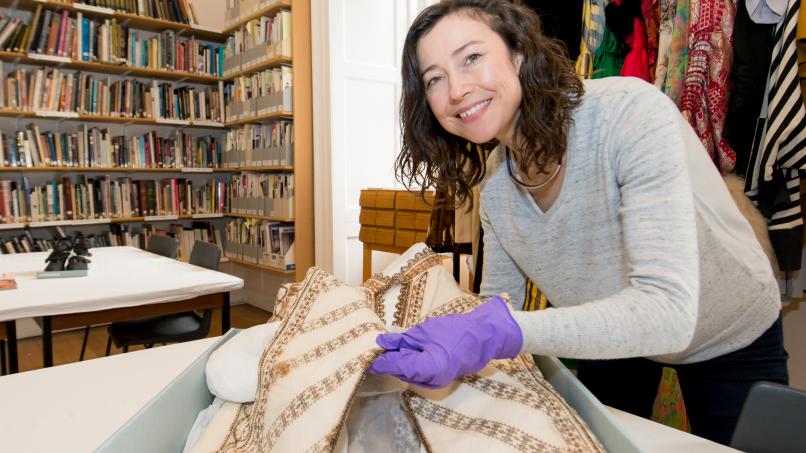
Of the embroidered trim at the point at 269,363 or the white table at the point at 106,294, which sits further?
the white table at the point at 106,294

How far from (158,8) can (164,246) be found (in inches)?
83.8

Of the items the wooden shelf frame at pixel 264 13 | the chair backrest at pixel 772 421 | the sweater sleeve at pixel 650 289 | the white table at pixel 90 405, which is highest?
the wooden shelf frame at pixel 264 13

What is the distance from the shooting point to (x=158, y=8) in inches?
150

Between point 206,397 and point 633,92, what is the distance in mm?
839

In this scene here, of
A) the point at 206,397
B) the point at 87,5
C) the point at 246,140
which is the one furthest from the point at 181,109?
the point at 206,397

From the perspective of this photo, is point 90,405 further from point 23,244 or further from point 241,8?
point 241,8

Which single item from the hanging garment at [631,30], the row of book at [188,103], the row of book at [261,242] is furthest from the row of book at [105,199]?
the hanging garment at [631,30]

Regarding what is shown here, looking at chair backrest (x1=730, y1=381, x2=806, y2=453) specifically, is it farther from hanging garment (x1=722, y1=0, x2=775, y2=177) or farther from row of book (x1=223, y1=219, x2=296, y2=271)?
row of book (x1=223, y1=219, x2=296, y2=271)

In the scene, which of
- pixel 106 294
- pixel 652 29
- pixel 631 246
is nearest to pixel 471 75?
pixel 631 246

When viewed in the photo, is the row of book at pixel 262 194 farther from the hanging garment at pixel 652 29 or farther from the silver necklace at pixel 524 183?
the silver necklace at pixel 524 183

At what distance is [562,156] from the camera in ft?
2.80

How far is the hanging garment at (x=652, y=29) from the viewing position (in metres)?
1.58

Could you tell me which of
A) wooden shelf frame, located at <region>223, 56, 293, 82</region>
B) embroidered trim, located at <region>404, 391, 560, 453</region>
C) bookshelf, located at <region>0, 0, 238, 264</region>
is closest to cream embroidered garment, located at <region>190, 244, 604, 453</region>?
embroidered trim, located at <region>404, 391, 560, 453</region>

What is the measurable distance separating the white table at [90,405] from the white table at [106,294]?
2.10 ft
